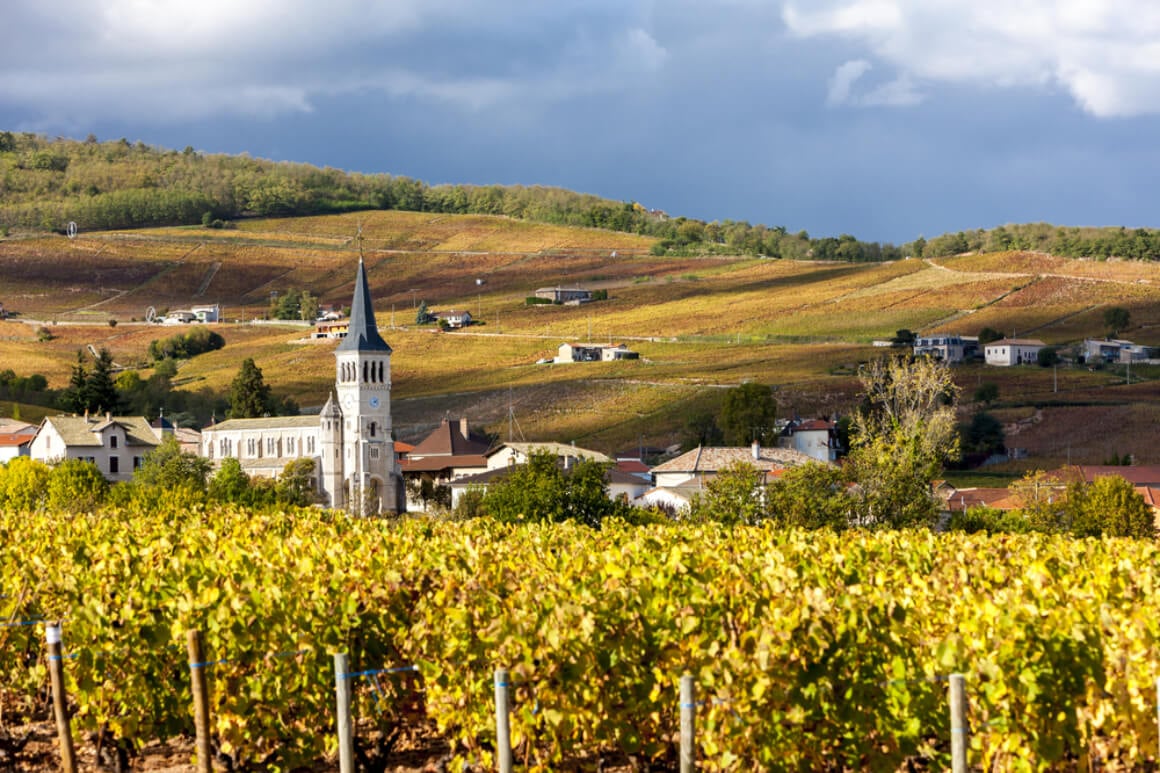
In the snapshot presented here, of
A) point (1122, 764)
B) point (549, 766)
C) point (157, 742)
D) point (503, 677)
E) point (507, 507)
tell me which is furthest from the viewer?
point (507, 507)

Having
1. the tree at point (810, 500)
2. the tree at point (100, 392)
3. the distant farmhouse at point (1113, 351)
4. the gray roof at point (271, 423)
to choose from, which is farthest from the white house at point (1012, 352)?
the tree at point (810, 500)

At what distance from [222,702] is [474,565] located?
3.57 metres

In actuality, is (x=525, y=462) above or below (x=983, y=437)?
above

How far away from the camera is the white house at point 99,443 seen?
108m

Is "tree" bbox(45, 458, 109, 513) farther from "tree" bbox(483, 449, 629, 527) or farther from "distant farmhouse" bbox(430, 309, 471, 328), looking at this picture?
"distant farmhouse" bbox(430, 309, 471, 328)

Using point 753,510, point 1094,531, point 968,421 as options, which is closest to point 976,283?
point 968,421

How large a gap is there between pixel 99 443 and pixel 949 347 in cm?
8335

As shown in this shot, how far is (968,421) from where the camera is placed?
391 ft

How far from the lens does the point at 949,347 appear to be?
495ft

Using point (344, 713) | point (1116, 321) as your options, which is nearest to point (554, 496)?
point (344, 713)

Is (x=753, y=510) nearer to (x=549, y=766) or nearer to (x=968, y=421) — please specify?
(x=549, y=766)

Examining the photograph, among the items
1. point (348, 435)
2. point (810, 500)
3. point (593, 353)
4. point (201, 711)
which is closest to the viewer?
point (201, 711)

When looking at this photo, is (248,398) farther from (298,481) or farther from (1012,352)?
(1012,352)

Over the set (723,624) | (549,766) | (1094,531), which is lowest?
(1094,531)
